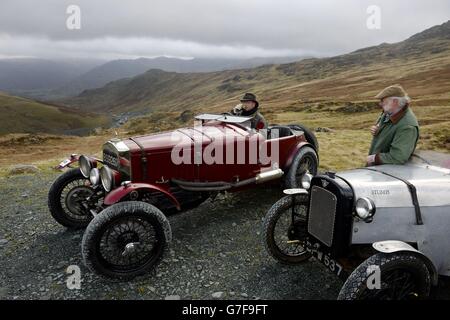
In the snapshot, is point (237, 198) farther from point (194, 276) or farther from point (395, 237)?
point (395, 237)

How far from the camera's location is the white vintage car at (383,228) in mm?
4129

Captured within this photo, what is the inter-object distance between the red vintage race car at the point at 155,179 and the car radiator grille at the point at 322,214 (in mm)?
632

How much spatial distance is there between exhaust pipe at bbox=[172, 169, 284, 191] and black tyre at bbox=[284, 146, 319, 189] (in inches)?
12.9

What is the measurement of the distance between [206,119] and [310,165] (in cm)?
276

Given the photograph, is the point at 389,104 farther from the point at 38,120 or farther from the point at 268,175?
the point at 38,120

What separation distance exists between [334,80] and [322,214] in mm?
86715

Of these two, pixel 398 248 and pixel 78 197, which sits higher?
pixel 398 248

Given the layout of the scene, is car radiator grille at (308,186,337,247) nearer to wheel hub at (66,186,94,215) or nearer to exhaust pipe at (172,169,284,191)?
exhaust pipe at (172,169,284,191)

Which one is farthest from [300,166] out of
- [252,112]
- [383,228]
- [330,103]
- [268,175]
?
[330,103]

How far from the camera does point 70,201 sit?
7.10m

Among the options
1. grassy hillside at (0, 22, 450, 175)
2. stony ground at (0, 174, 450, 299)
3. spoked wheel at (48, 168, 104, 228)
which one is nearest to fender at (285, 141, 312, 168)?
stony ground at (0, 174, 450, 299)

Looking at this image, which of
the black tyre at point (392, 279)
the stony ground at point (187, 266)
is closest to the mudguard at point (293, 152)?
the stony ground at point (187, 266)
